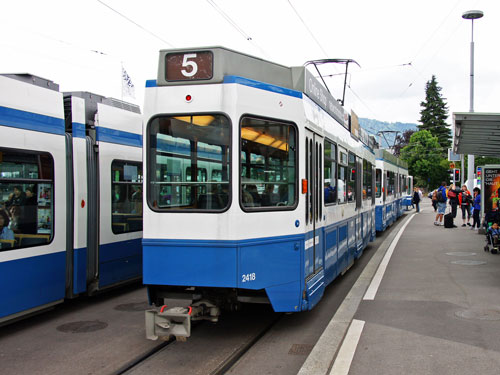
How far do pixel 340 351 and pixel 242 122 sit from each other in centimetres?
267

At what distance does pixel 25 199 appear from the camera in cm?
655

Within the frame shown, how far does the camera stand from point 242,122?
5.53 m

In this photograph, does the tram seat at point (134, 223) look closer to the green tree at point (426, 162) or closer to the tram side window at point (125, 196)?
the tram side window at point (125, 196)

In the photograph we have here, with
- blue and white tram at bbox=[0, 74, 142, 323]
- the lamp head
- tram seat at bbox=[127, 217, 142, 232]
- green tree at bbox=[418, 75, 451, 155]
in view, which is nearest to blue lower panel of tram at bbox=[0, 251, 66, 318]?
blue and white tram at bbox=[0, 74, 142, 323]

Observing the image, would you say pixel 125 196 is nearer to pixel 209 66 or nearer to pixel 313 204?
pixel 313 204

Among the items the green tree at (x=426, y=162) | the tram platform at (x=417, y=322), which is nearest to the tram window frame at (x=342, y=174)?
the tram platform at (x=417, y=322)

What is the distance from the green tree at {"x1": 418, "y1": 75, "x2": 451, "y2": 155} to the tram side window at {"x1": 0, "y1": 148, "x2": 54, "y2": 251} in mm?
85227

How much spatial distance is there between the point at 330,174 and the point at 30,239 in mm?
4349

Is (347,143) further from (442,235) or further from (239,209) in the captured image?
(442,235)

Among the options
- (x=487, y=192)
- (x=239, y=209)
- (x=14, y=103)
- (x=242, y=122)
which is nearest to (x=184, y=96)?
(x=242, y=122)

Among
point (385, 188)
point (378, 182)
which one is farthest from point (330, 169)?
point (385, 188)

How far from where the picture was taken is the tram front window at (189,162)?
5496mm

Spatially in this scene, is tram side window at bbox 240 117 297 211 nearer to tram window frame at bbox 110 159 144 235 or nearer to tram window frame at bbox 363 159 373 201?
tram window frame at bbox 110 159 144 235

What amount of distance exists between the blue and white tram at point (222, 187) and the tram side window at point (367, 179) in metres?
6.58
